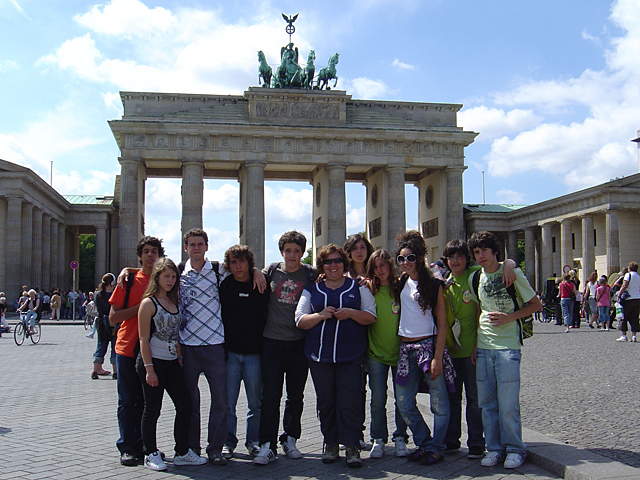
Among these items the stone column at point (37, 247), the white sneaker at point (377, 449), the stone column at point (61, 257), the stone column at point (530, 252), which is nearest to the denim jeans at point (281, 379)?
the white sneaker at point (377, 449)

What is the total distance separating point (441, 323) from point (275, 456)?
2117mm

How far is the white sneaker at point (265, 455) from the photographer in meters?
6.39

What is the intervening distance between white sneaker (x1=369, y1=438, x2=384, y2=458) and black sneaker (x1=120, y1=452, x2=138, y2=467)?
2305 mm

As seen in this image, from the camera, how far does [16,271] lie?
3784cm

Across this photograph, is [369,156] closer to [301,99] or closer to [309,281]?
[301,99]

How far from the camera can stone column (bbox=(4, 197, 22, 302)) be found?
123 ft

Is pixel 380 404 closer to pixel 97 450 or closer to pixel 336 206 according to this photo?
pixel 97 450

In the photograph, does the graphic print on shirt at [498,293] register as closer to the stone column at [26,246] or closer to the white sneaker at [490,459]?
the white sneaker at [490,459]

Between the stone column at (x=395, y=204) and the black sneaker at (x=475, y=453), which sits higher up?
the stone column at (x=395, y=204)

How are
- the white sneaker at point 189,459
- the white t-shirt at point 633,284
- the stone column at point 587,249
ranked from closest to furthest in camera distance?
the white sneaker at point 189,459
the white t-shirt at point 633,284
the stone column at point 587,249

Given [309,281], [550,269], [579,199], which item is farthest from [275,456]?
[550,269]

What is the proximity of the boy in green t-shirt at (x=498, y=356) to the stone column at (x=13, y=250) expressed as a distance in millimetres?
35961

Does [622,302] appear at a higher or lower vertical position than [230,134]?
lower

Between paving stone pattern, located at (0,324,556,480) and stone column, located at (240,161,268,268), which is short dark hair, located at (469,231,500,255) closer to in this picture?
paving stone pattern, located at (0,324,556,480)
